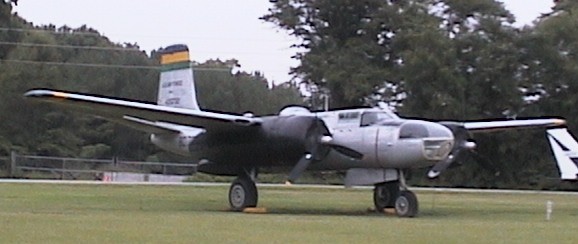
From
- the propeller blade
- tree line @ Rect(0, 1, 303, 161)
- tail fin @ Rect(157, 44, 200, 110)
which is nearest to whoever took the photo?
the propeller blade

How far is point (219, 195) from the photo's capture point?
141ft

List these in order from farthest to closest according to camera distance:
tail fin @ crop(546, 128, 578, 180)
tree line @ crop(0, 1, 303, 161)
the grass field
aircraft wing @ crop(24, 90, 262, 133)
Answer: tree line @ crop(0, 1, 303, 161) < tail fin @ crop(546, 128, 578, 180) < aircraft wing @ crop(24, 90, 262, 133) < the grass field

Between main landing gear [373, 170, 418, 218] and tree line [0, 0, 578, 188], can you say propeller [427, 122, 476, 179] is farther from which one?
tree line [0, 0, 578, 188]

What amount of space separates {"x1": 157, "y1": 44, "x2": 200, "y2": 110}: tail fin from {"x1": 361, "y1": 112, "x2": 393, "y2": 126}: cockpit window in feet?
24.6

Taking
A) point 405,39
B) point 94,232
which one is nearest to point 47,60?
point 405,39

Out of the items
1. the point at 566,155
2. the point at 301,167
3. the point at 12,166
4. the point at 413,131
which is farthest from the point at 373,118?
the point at 12,166

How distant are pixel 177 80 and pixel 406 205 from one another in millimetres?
10144

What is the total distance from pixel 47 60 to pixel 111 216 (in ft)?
218

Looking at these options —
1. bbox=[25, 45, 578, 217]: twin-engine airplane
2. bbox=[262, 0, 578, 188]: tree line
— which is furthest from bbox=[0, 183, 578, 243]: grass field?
bbox=[262, 0, 578, 188]: tree line

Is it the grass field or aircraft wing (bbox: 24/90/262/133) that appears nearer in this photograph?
the grass field

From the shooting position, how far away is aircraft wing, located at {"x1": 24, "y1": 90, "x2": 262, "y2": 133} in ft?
93.3

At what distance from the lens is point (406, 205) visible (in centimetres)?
3016

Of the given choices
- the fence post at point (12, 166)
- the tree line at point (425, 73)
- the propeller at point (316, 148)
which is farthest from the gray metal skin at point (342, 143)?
the fence post at point (12, 166)

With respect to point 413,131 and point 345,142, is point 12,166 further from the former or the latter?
point 413,131
